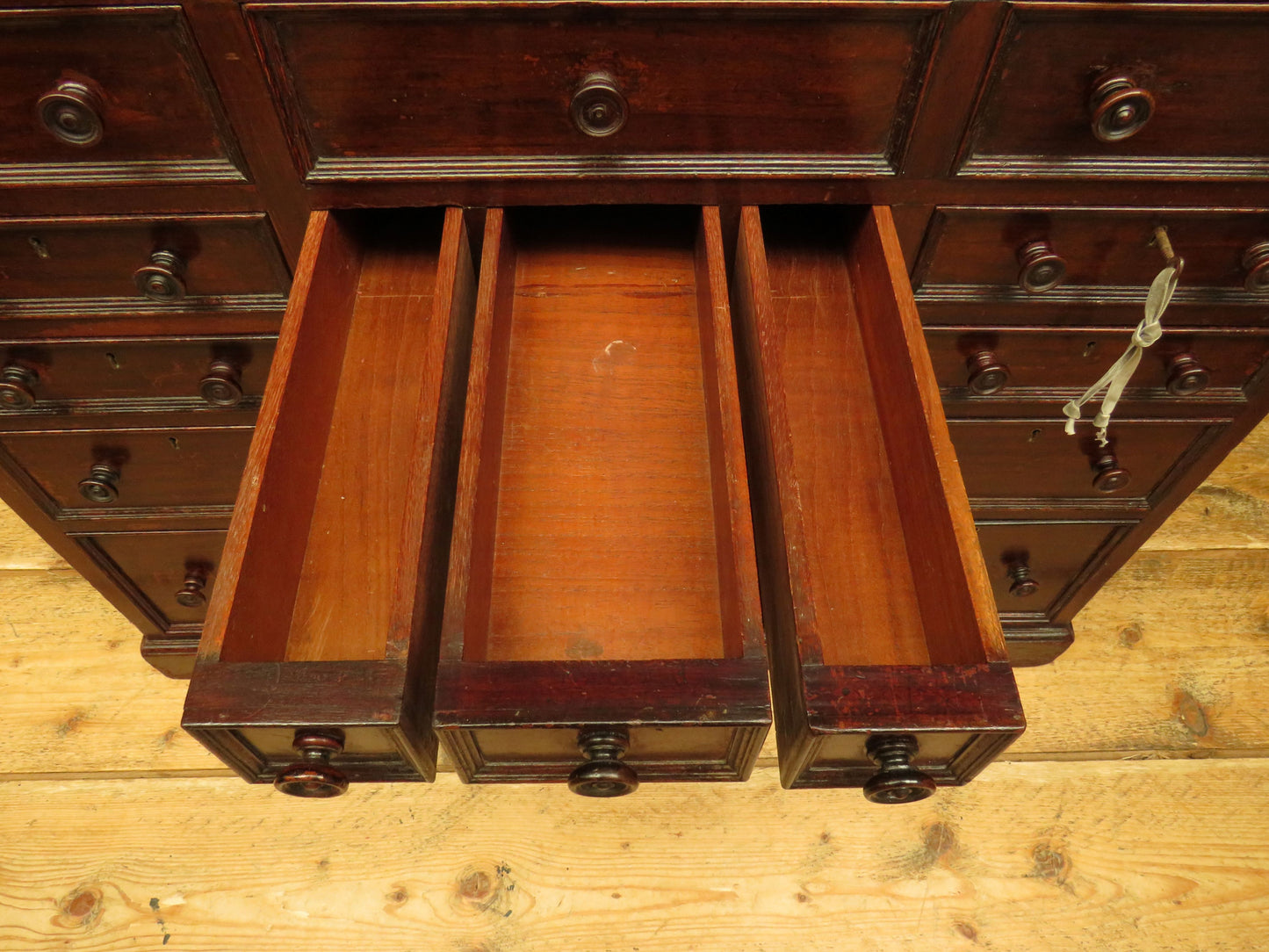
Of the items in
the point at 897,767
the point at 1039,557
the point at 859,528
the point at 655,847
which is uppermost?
the point at 1039,557

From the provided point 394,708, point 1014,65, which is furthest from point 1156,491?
point 394,708

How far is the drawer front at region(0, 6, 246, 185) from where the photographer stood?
1.94 feet

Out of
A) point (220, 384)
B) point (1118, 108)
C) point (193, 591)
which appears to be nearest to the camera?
point (1118, 108)

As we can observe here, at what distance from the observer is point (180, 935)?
3.42 feet

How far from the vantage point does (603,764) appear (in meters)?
0.52

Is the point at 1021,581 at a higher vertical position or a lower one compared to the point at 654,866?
higher

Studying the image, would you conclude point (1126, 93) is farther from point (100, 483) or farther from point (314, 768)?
point (100, 483)

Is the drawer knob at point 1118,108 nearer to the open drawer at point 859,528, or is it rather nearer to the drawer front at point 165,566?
the open drawer at point 859,528

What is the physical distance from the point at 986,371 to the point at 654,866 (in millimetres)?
732

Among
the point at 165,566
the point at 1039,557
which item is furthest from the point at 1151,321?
the point at 165,566

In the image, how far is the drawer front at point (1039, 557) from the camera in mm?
1184

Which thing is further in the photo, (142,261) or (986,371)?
(986,371)

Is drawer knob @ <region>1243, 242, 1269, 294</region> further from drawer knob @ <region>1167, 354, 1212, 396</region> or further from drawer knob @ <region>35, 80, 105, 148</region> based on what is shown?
drawer knob @ <region>35, 80, 105, 148</region>

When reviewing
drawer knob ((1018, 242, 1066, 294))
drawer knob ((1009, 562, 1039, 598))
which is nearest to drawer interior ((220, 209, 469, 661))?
drawer knob ((1018, 242, 1066, 294))
